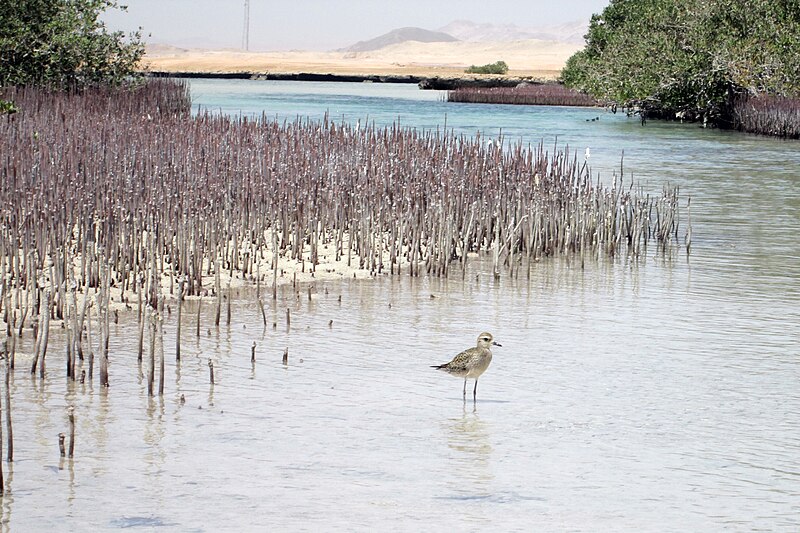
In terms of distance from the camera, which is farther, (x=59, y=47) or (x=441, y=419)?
(x=59, y=47)

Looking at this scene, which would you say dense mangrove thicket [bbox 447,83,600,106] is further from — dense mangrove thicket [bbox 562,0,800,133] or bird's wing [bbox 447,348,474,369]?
bird's wing [bbox 447,348,474,369]

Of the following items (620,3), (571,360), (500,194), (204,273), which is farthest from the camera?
(620,3)

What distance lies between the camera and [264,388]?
7.82 metres

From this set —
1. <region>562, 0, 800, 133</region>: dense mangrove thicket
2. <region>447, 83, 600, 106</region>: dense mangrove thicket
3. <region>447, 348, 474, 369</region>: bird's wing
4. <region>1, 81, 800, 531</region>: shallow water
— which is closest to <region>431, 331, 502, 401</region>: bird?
<region>447, 348, 474, 369</region>: bird's wing

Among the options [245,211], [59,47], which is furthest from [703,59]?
[245,211]

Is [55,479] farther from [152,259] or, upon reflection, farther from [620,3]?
[620,3]

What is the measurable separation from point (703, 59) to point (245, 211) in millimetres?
30897

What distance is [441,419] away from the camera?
7.21m

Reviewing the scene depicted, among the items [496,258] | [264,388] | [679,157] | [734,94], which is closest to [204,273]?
[496,258]

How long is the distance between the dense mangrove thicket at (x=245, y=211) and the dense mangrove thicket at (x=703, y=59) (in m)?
24.2

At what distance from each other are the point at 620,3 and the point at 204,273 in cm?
5324

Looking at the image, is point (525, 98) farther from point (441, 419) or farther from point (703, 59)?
point (441, 419)

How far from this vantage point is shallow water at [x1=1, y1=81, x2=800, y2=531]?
5715 millimetres

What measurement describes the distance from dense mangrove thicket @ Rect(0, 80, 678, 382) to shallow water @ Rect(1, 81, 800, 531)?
679mm
